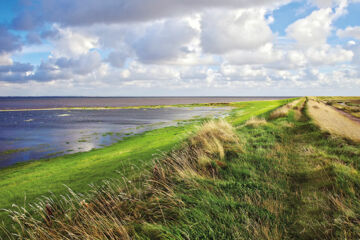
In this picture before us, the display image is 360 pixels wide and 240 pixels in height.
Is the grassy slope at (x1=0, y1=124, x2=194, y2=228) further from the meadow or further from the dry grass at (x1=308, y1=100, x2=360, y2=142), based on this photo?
the dry grass at (x1=308, y1=100, x2=360, y2=142)

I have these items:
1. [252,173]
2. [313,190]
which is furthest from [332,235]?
[252,173]

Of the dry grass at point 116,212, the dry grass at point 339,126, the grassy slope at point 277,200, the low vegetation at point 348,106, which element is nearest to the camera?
the grassy slope at point 277,200

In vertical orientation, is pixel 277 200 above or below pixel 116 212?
above

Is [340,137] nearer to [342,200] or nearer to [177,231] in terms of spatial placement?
[342,200]

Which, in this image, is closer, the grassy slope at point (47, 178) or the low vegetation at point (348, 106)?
the grassy slope at point (47, 178)

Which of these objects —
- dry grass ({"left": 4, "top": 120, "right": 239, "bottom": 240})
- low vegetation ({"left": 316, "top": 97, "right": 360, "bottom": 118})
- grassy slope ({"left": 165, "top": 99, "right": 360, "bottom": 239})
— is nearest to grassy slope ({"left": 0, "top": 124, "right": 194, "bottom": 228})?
dry grass ({"left": 4, "top": 120, "right": 239, "bottom": 240})

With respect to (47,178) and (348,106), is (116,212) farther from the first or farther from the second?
(348,106)

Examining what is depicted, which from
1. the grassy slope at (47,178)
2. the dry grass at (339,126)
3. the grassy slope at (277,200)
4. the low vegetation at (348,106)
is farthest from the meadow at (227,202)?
the low vegetation at (348,106)

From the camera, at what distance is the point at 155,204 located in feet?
15.8

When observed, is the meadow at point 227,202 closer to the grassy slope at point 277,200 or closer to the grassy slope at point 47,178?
the grassy slope at point 277,200

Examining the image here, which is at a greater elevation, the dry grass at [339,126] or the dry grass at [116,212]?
the dry grass at [339,126]

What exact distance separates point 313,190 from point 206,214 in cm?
309

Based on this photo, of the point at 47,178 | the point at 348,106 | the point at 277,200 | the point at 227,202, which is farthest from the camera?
the point at 348,106

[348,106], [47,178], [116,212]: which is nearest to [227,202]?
[116,212]
